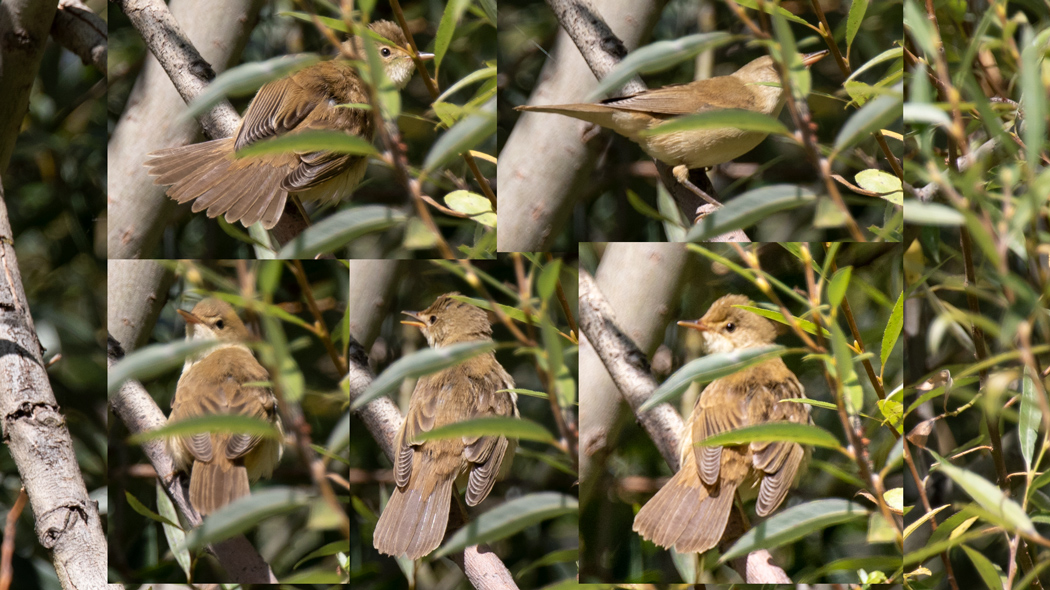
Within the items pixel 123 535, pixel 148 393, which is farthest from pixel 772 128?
pixel 123 535

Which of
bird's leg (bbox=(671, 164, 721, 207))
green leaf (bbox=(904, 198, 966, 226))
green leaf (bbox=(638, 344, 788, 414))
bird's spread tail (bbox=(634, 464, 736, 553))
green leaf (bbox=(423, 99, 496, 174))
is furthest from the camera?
bird's leg (bbox=(671, 164, 721, 207))

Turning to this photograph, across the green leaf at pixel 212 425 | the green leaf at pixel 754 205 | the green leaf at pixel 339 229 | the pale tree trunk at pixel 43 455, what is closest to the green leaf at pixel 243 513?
the green leaf at pixel 212 425

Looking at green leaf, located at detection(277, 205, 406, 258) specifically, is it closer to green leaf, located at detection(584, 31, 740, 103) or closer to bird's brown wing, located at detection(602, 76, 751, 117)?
green leaf, located at detection(584, 31, 740, 103)

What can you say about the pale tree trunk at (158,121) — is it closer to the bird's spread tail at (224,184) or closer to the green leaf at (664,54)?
the bird's spread tail at (224,184)

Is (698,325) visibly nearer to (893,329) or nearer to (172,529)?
(893,329)

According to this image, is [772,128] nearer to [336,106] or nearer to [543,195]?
[543,195]

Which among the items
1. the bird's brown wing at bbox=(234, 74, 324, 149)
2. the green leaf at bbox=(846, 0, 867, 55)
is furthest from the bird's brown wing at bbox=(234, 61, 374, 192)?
the green leaf at bbox=(846, 0, 867, 55)
